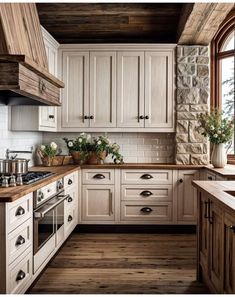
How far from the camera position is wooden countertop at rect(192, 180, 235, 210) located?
227 centimetres

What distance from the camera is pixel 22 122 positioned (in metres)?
4.25

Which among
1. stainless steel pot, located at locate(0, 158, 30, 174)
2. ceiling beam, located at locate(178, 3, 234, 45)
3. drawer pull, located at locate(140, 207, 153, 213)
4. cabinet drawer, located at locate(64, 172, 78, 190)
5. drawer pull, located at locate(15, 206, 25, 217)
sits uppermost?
ceiling beam, located at locate(178, 3, 234, 45)

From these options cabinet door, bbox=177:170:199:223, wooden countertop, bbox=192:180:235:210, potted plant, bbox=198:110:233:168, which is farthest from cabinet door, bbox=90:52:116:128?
wooden countertop, bbox=192:180:235:210

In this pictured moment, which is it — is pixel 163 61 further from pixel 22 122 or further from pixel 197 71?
pixel 22 122

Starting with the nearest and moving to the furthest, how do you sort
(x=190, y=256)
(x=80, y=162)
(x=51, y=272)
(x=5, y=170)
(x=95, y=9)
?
(x=5, y=170) → (x=51, y=272) → (x=190, y=256) → (x=95, y=9) → (x=80, y=162)

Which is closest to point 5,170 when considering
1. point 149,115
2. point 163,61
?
point 149,115

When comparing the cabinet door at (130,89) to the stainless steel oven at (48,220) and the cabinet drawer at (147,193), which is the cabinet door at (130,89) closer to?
the cabinet drawer at (147,193)

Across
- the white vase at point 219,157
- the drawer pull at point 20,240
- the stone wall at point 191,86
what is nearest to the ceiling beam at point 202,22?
the stone wall at point 191,86

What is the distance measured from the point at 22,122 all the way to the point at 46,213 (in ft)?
4.84

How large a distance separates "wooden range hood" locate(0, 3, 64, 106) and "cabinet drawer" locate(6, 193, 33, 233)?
0.84 meters

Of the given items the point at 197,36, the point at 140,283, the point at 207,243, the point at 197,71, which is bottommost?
the point at 140,283

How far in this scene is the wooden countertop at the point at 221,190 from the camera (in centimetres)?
227

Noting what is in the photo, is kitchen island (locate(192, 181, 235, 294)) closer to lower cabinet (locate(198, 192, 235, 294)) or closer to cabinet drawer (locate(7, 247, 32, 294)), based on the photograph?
lower cabinet (locate(198, 192, 235, 294))

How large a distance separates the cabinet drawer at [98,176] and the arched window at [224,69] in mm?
1729
